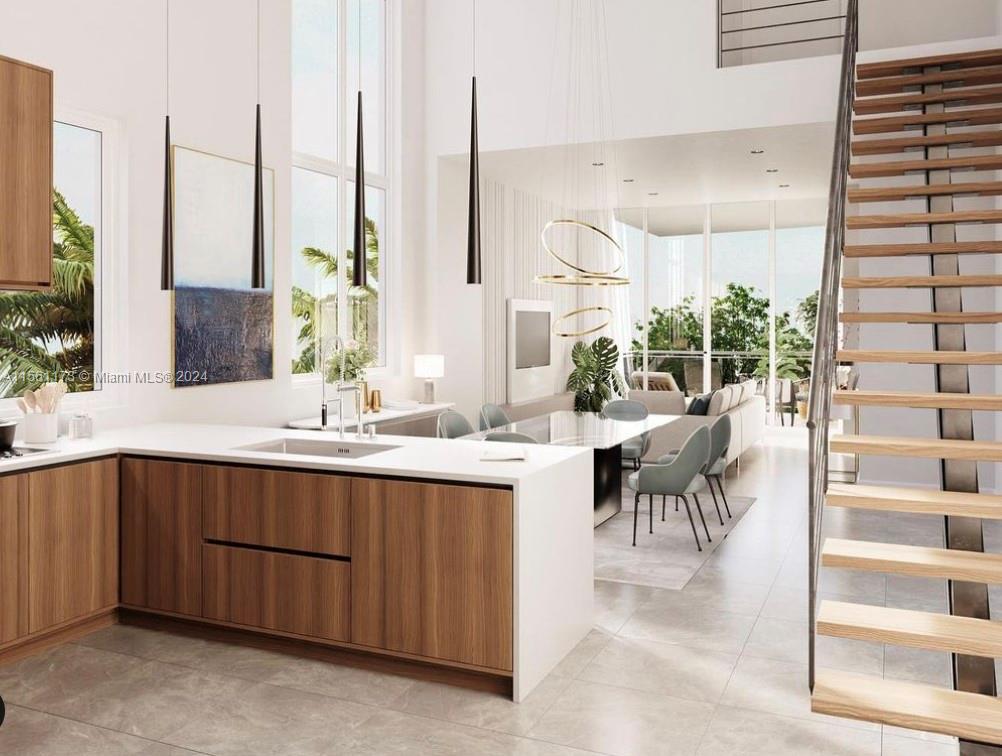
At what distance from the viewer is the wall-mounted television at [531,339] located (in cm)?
1088

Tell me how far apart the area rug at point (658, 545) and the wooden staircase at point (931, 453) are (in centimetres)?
133

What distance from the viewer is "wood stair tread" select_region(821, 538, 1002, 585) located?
10.1ft

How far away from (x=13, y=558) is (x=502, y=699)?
7.09ft

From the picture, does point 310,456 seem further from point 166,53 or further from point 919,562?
point 166,53

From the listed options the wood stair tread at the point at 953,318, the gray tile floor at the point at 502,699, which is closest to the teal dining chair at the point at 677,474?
the gray tile floor at the point at 502,699

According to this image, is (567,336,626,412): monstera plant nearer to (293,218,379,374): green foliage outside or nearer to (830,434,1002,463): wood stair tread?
(293,218,379,374): green foliage outside

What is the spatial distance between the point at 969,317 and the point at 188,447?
12.8 feet

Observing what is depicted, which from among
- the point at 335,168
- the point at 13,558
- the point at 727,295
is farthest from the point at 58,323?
the point at 727,295

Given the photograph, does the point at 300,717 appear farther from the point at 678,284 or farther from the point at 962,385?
the point at 678,284

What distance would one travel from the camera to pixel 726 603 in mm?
4715

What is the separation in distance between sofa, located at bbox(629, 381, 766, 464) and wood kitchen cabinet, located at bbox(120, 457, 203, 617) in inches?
192

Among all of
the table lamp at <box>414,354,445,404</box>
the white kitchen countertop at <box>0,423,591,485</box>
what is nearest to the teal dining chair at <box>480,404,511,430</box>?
the table lamp at <box>414,354,445,404</box>

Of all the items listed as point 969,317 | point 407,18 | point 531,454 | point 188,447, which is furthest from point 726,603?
point 407,18

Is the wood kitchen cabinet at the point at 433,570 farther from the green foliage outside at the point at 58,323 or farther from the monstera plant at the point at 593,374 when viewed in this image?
the monstera plant at the point at 593,374
